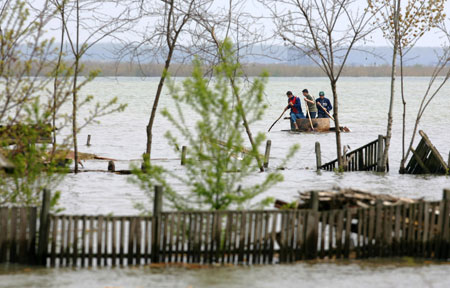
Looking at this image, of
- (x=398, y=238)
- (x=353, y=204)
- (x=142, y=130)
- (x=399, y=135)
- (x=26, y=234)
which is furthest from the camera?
(x=142, y=130)

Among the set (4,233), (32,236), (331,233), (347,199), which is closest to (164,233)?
(32,236)

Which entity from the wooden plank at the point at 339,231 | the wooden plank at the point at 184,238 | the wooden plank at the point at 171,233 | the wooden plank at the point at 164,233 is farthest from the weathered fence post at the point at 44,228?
the wooden plank at the point at 339,231

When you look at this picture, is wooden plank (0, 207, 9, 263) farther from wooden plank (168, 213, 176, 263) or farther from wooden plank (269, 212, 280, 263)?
wooden plank (269, 212, 280, 263)

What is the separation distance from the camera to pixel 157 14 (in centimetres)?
2317

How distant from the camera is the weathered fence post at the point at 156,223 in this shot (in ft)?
38.5

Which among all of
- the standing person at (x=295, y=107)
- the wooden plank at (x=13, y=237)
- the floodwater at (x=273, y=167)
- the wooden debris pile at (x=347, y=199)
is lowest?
the floodwater at (x=273, y=167)

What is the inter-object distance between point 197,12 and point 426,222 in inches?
503

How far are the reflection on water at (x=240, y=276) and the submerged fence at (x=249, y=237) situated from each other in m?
0.29

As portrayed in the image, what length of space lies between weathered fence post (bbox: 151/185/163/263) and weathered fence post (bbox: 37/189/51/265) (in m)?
1.62

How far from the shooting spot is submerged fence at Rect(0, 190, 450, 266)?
11711 mm

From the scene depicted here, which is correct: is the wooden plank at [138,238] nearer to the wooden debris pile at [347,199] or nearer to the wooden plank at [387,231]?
the wooden debris pile at [347,199]

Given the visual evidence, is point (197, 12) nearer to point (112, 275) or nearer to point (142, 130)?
point (112, 275)

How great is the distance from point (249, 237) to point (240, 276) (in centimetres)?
94

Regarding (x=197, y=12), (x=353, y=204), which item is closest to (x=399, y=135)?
(x=197, y=12)
